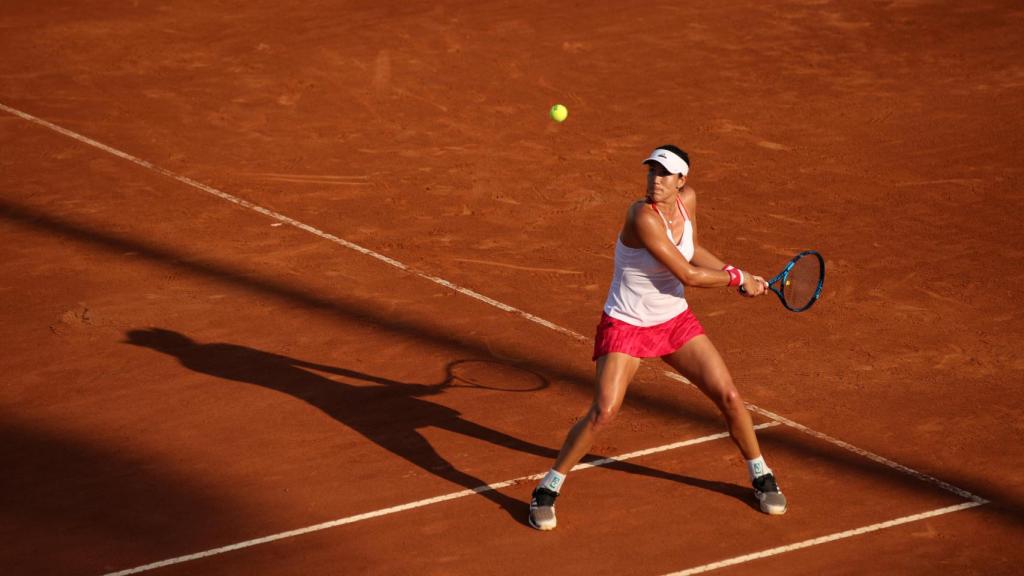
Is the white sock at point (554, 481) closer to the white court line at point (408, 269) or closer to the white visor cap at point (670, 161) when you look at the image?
the white visor cap at point (670, 161)

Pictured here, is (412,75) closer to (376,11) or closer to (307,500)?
(376,11)

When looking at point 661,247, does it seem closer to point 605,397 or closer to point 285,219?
point 605,397

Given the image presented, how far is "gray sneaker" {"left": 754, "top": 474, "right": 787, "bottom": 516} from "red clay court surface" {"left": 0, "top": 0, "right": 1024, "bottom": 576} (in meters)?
0.15

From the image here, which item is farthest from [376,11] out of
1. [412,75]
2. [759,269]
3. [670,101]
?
[759,269]

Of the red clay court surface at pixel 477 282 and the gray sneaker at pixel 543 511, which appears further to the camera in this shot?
the red clay court surface at pixel 477 282

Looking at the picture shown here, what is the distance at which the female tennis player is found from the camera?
24.0 feet

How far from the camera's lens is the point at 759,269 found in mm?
11812

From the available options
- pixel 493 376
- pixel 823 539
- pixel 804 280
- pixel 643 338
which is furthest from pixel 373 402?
pixel 823 539

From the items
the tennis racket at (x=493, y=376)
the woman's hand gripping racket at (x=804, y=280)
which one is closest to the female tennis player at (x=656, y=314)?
the woman's hand gripping racket at (x=804, y=280)

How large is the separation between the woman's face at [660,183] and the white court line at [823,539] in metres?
1.99

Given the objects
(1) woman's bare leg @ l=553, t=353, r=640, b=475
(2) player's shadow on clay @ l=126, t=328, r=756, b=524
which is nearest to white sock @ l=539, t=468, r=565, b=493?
(1) woman's bare leg @ l=553, t=353, r=640, b=475

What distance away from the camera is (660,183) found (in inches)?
288

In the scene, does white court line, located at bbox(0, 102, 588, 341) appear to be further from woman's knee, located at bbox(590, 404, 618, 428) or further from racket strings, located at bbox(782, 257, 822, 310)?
woman's knee, located at bbox(590, 404, 618, 428)

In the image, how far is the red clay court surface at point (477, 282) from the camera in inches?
307
